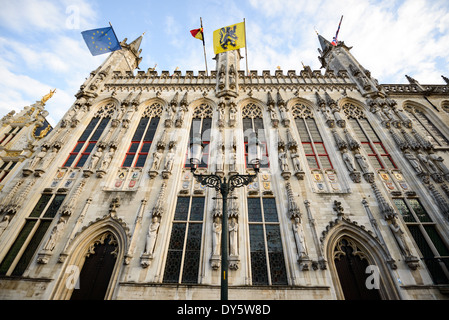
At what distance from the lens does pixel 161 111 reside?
16000 millimetres

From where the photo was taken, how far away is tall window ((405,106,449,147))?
13875 mm

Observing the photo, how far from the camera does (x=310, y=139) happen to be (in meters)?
13.7

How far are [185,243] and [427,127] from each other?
1968 centimetres

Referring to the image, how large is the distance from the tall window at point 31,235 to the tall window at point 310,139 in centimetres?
1487

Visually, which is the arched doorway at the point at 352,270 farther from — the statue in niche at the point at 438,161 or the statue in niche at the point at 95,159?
the statue in niche at the point at 95,159

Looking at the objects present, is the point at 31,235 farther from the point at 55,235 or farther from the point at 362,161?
the point at 362,161

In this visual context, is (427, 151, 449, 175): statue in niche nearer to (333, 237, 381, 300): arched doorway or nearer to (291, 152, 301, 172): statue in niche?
(333, 237, 381, 300): arched doorway

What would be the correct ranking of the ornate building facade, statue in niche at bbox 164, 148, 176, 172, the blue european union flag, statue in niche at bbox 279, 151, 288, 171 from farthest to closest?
the blue european union flag → statue in niche at bbox 164, 148, 176, 172 → statue in niche at bbox 279, 151, 288, 171 → the ornate building facade

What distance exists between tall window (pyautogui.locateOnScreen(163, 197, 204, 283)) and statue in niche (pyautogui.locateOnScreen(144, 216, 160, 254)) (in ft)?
2.79

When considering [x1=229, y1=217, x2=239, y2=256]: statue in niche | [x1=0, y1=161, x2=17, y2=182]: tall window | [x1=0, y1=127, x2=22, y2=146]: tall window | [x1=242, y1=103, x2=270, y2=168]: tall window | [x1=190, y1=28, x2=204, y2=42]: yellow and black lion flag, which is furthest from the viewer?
[x1=190, y1=28, x2=204, y2=42]: yellow and black lion flag

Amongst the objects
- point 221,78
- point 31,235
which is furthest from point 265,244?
point 221,78

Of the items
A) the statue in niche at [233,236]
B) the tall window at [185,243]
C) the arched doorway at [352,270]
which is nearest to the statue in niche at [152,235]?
the tall window at [185,243]

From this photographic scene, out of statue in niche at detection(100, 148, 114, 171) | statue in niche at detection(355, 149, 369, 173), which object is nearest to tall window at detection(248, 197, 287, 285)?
statue in niche at detection(355, 149, 369, 173)

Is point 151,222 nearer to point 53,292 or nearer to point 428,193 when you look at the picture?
point 53,292
